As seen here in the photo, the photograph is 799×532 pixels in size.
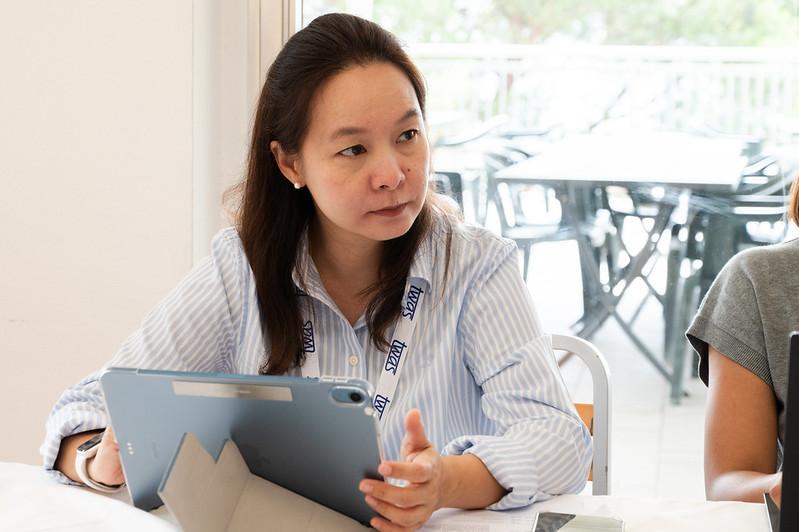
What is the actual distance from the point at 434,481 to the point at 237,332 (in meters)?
0.58

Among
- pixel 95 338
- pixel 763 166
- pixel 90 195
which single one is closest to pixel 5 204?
pixel 90 195

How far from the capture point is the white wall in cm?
240

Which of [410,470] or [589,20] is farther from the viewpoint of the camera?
[589,20]

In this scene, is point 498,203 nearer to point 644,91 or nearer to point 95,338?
point 644,91

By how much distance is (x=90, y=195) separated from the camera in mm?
2455

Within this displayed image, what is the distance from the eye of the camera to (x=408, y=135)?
151cm

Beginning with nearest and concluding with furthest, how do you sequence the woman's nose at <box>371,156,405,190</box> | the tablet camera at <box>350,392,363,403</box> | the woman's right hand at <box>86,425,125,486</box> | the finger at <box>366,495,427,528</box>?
1. the tablet camera at <box>350,392,363,403</box>
2. the finger at <box>366,495,427,528</box>
3. the woman's right hand at <box>86,425,125,486</box>
4. the woman's nose at <box>371,156,405,190</box>

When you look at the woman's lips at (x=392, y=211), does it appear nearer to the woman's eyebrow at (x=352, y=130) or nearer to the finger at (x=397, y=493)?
the woman's eyebrow at (x=352, y=130)

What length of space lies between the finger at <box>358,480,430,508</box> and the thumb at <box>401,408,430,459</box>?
0.05 m

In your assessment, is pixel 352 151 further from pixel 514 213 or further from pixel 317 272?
pixel 514 213

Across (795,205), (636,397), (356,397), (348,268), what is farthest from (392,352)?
(636,397)

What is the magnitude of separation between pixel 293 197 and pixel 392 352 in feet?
1.14

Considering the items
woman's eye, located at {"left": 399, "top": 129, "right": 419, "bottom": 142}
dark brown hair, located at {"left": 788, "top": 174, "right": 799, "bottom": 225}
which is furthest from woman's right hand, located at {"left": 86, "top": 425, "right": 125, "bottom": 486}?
dark brown hair, located at {"left": 788, "top": 174, "right": 799, "bottom": 225}

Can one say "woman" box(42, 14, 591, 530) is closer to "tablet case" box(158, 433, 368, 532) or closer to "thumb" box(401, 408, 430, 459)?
"thumb" box(401, 408, 430, 459)
